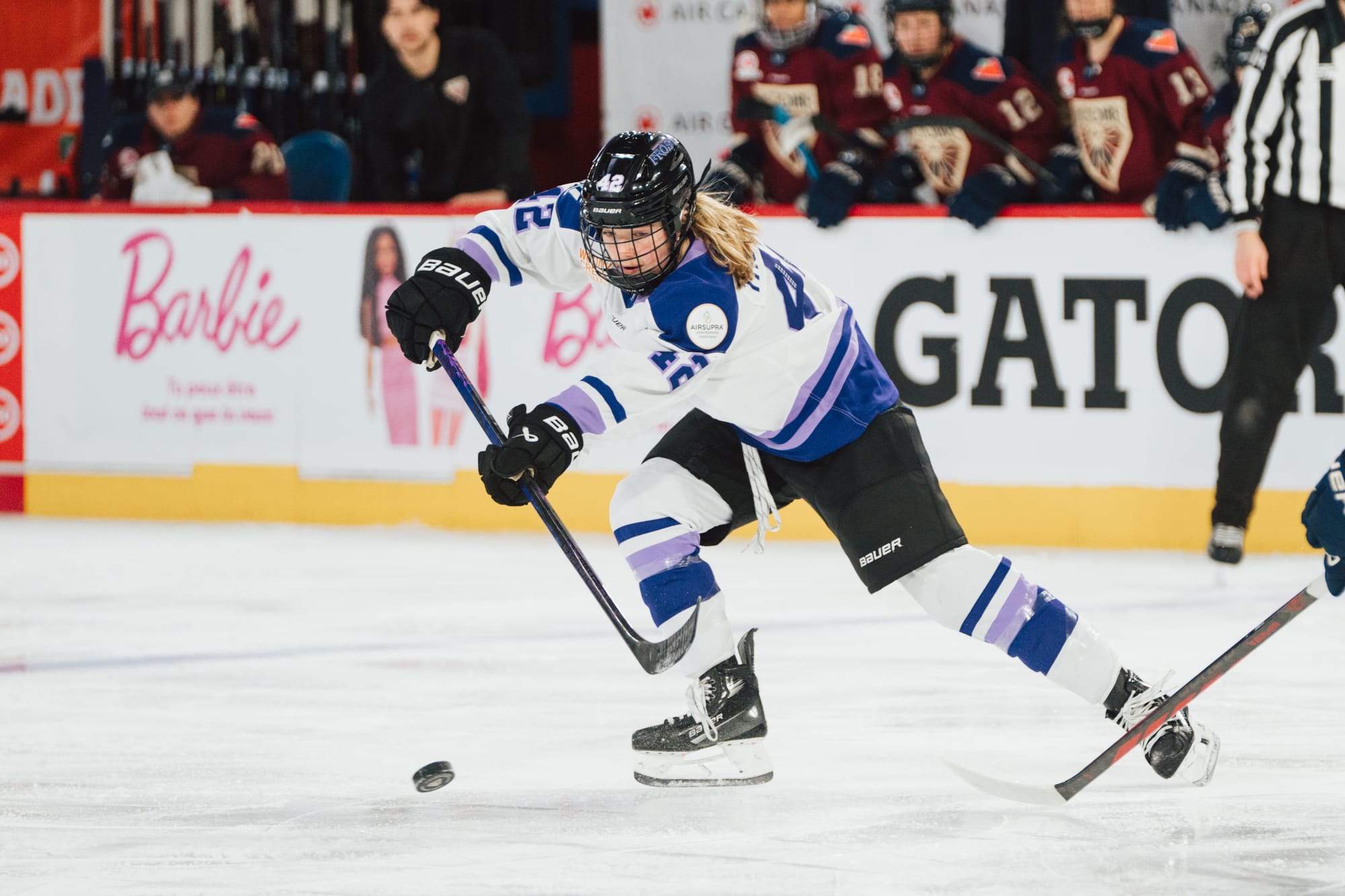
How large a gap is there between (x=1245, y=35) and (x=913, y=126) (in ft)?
3.02

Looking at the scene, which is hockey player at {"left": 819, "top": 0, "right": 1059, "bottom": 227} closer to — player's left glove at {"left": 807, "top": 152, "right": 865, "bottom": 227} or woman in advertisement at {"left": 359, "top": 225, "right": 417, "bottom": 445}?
player's left glove at {"left": 807, "top": 152, "right": 865, "bottom": 227}

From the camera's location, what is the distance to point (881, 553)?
2758 millimetres

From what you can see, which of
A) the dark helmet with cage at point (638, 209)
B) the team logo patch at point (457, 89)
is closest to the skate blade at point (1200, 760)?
the dark helmet with cage at point (638, 209)

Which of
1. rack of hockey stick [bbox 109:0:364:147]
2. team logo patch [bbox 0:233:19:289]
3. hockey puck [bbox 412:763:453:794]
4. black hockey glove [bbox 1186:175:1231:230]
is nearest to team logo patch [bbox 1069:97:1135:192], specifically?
black hockey glove [bbox 1186:175:1231:230]

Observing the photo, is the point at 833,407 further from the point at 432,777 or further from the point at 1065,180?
the point at 1065,180

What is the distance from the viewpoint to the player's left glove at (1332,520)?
2.38 metres

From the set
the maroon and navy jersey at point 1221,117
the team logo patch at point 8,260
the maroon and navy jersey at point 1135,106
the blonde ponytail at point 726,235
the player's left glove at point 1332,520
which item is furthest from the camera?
the team logo patch at point 8,260

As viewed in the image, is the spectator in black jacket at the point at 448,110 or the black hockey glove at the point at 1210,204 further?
the spectator in black jacket at the point at 448,110

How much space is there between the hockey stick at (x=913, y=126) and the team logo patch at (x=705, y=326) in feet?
8.78

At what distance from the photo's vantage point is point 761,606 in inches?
172

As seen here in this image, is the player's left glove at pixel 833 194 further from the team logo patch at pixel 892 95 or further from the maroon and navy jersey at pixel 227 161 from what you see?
the maroon and navy jersey at pixel 227 161

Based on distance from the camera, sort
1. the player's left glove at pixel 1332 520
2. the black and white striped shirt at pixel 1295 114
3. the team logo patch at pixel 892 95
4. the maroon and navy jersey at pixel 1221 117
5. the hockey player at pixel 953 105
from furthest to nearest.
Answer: the team logo patch at pixel 892 95 → the hockey player at pixel 953 105 → the maroon and navy jersey at pixel 1221 117 → the black and white striped shirt at pixel 1295 114 → the player's left glove at pixel 1332 520

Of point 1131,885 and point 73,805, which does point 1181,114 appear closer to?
point 1131,885

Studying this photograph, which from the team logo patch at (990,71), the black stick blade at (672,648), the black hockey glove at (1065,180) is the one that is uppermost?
the team logo patch at (990,71)
